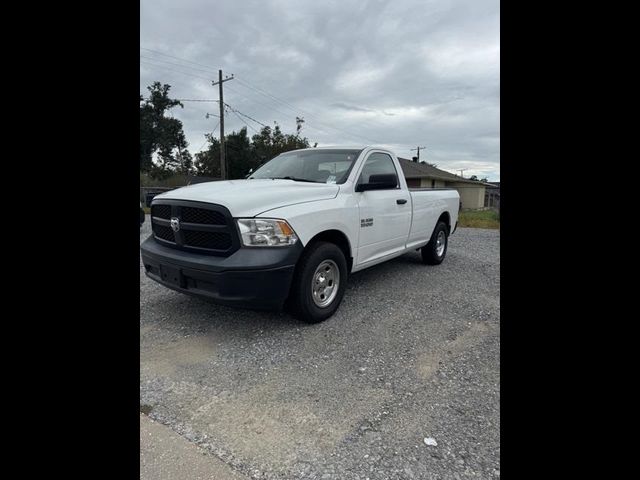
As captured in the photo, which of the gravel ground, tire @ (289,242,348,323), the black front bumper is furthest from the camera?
tire @ (289,242,348,323)

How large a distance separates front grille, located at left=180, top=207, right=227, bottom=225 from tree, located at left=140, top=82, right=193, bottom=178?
40.9 m

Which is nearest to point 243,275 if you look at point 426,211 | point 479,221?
point 426,211

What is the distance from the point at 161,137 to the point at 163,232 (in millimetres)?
51215

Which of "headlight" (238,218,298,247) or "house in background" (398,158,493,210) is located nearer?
"headlight" (238,218,298,247)

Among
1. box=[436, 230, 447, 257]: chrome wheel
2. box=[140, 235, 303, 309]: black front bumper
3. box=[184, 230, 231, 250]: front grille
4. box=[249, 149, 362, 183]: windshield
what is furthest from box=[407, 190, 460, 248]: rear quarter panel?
box=[184, 230, 231, 250]: front grille

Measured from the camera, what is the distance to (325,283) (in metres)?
3.92

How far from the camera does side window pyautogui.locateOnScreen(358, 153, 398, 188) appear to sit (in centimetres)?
458

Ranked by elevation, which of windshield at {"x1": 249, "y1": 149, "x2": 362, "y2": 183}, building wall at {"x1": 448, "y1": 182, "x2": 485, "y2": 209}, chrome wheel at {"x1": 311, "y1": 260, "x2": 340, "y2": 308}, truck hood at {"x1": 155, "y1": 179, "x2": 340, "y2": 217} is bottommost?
chrome wheel at {"x1": 311, "y1": 260, "x2": 340, "y2": 308}

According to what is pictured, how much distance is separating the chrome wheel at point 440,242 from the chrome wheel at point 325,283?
3354 mm

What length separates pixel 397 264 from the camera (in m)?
6.77

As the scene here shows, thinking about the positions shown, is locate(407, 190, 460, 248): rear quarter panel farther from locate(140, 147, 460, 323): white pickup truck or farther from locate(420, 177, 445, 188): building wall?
locate(420, 177, 445, 188): building wall
